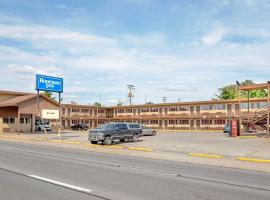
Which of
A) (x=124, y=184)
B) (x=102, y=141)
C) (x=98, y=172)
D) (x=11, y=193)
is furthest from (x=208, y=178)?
(x=102, y=141)

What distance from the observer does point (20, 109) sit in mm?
48469

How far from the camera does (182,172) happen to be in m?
12.6

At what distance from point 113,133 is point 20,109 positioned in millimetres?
24962

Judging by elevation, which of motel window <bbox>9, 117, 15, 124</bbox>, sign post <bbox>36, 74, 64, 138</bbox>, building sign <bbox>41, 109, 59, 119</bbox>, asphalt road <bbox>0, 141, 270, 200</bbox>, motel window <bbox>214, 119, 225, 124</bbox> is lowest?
asphalt road <bbox>0, 141, 270, 200</bbox>

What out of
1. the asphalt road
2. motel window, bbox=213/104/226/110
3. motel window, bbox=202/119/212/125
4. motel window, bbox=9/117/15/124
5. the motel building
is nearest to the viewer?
the asphalt road

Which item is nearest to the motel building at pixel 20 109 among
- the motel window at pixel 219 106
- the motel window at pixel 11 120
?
the motel window at pixel 11 120

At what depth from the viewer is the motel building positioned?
49031mm

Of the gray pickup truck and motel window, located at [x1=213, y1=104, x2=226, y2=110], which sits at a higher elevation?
motel window, located at [x1=213, y1=104, x2=226, y2=110]

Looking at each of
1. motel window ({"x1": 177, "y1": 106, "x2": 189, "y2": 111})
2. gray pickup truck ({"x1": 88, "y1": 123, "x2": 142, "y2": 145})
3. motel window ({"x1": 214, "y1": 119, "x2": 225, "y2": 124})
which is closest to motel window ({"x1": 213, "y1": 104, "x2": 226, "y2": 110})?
motel window ({"x1": 214, "y1": 119, "x2": 225, "y2": 124})

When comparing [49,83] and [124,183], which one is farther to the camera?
[49,83]

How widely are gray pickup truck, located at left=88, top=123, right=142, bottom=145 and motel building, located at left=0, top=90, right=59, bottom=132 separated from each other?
2239cm

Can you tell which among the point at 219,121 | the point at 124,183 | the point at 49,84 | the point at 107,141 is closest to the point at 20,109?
the point at 49,84

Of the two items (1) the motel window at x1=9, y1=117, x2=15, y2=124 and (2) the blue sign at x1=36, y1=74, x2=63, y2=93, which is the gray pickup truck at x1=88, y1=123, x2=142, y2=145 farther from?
(1) the motel window at x1=9, y1=117, x2=15, y2=124

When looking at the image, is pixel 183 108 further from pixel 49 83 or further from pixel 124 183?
pixel 124 183
